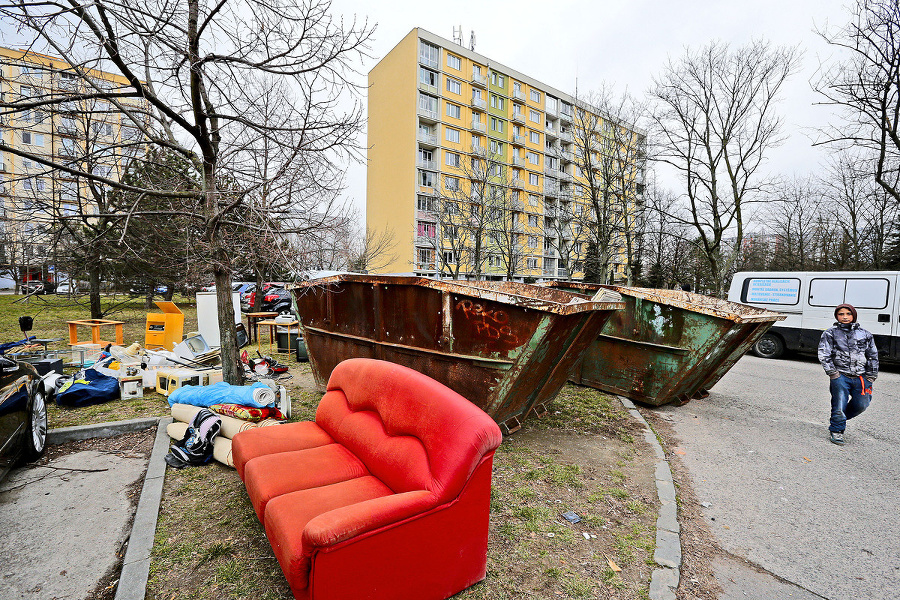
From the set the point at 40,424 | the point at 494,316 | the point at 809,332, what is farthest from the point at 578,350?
the point at 809,332

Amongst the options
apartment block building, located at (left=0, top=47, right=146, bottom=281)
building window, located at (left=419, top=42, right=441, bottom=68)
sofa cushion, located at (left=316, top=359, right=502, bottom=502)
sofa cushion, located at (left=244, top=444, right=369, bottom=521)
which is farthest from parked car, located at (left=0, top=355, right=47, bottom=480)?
building window, located at (left=419, top=42, right=441, bottom=68)

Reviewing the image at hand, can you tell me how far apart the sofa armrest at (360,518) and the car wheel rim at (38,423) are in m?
3.57

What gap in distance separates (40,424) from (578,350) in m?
5.29

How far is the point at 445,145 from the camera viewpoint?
3650 centimetres

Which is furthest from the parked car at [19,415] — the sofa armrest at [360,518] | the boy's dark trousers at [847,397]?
the boy's dark trousers at [847,397]

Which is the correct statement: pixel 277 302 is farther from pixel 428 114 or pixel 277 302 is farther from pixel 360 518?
pixel 428 114

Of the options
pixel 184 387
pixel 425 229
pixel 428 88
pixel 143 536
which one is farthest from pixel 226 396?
pixel 428 88

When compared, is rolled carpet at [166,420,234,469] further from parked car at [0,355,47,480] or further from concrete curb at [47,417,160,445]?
parked car at [0,355,47,480]

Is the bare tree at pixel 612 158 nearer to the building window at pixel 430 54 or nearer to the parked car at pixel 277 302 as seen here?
the parked car at pixel 277 302

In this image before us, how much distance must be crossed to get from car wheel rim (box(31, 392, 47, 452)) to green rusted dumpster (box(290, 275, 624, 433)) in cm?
282

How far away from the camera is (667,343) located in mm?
5855

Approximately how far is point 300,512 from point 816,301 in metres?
12.9

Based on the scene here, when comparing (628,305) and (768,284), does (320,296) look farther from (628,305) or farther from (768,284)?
(768,284)

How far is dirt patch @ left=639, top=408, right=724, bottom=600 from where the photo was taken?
7.89 feet
